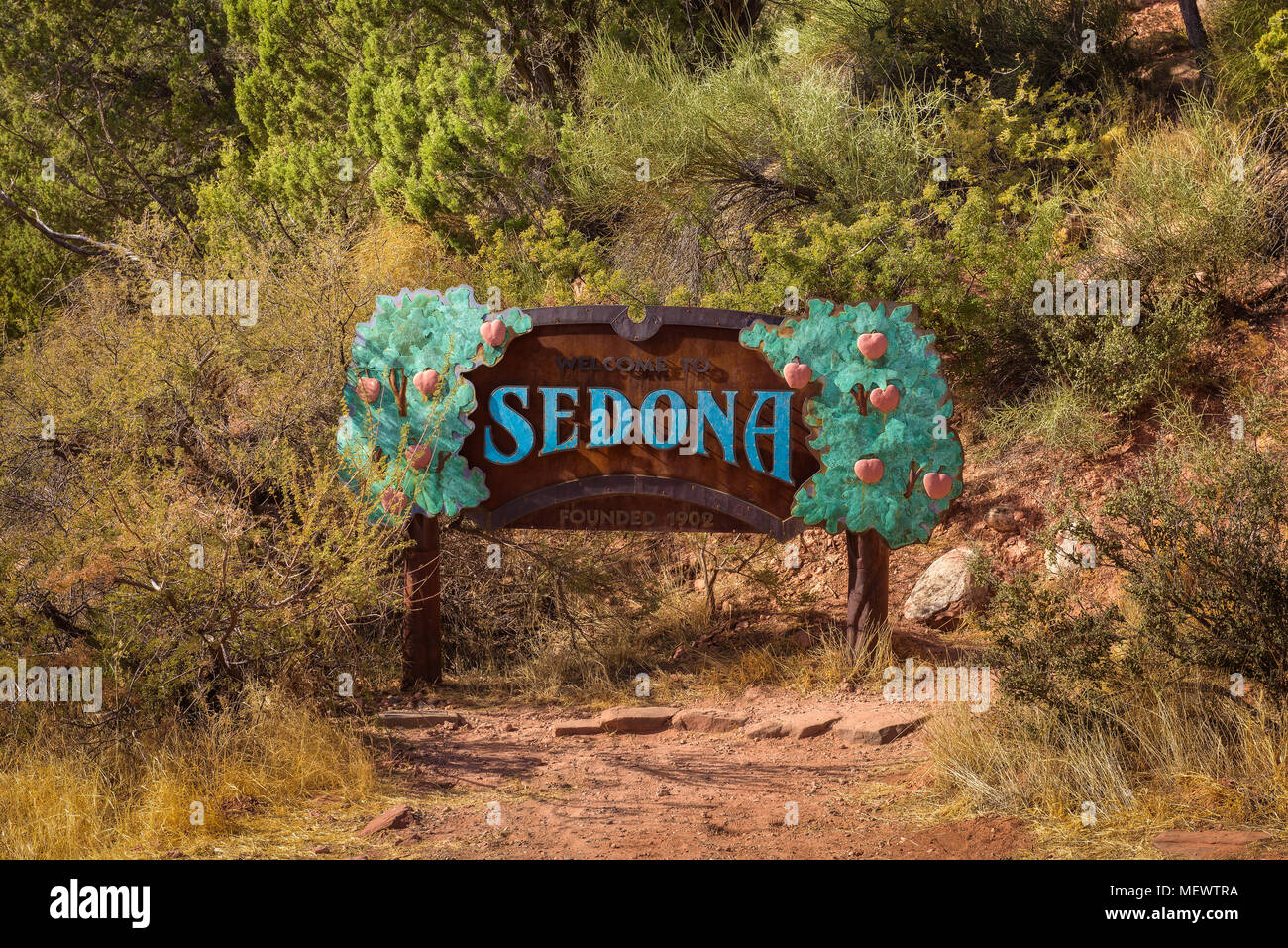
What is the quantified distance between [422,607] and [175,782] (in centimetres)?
229

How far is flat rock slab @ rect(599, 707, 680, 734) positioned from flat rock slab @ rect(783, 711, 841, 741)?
68 cm

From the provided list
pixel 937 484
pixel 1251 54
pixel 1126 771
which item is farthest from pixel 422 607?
pixel 1251 54

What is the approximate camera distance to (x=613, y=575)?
8008mm

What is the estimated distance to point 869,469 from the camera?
6707 mm

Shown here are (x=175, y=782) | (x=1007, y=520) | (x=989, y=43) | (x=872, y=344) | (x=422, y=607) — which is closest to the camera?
(x=175, y=782)

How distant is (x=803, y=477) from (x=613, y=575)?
1756 mm

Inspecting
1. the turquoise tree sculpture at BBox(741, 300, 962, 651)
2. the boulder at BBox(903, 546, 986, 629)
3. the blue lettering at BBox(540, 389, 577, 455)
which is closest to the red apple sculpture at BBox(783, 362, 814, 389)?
the turquoise tree sculpture at BBox(741, 300, 962, 651)

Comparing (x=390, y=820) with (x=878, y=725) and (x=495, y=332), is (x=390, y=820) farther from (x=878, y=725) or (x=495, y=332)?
(x=495, y=332)

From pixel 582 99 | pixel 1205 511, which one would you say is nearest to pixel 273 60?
pixel 582 99

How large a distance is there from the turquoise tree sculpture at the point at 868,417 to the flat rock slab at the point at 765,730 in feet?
4.12

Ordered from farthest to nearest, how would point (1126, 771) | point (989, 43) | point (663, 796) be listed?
point (989, 43), point (663, 796), point (1126, 771)

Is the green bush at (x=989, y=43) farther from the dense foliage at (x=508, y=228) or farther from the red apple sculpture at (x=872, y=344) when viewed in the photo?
the red apple sculpture at (x=872, y=344)

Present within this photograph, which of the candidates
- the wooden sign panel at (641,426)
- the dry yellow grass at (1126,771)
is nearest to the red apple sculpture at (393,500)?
the wooden sign panel at (641,426)

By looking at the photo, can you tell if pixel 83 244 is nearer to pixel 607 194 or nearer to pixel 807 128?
pixel 607 194
